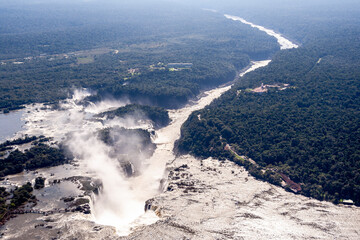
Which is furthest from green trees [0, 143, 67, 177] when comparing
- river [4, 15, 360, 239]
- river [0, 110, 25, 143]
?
river [0, 110, 25, 143]

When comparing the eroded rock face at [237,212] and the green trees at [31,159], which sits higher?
the eroded rock face at [237,212]

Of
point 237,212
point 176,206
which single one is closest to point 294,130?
point 237,212

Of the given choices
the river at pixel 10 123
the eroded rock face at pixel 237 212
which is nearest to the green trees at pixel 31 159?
the river at pixel 10 123

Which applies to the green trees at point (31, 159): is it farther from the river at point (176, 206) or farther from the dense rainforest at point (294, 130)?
the dense rainforest at point (294, 130)

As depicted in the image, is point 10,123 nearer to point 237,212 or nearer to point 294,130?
point 237,212

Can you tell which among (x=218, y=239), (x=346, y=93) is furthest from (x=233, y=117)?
(x=218, y=239)

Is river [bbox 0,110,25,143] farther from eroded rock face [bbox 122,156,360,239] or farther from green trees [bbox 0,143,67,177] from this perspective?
eroded rock face [bbox 122,156,360,239]
